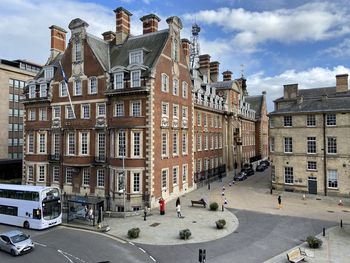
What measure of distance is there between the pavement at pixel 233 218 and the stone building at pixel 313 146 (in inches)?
78.3

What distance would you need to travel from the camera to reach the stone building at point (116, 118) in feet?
113

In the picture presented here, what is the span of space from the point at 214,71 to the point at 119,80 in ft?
122

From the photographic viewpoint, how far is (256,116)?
280 ft

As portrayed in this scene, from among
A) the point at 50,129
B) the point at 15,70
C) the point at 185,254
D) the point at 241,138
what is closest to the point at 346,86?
the point at 241,138

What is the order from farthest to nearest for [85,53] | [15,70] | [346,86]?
[15,70], [346,86], [85,53]

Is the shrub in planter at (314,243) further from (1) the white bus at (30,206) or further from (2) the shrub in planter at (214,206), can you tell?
(1) the white bus at (30,206)

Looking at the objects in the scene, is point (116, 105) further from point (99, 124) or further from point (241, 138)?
point (241, 138)

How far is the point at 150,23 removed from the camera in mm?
41719

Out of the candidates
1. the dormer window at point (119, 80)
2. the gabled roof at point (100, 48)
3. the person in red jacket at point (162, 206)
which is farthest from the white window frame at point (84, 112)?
the person in red jacket at point (162, 206)

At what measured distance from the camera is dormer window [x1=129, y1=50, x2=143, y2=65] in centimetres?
3647

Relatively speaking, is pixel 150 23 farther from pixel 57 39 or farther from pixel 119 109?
pixel 57 39

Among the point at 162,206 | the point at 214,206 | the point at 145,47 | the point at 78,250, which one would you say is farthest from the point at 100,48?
the point at 78,250

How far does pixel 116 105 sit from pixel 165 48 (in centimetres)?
944

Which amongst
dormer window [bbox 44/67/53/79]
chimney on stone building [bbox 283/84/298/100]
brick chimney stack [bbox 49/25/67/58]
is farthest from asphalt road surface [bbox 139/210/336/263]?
brick chimney stack [bbox 49/25/67/58]
